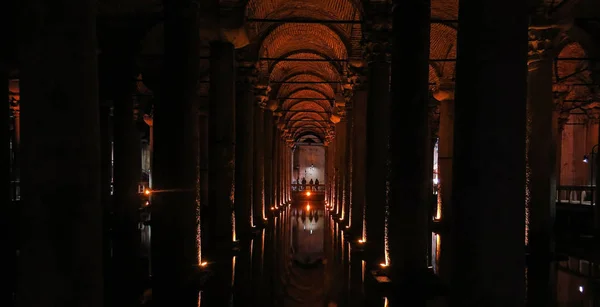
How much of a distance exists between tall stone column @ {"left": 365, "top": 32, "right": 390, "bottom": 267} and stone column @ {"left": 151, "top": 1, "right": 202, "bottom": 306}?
451 cm

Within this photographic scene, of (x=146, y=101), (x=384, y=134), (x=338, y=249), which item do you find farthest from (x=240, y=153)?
(x=146, y=101)

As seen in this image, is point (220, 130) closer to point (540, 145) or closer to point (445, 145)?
point (540, 145)

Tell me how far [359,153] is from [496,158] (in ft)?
36.5

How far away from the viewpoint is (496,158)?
397 centimetres

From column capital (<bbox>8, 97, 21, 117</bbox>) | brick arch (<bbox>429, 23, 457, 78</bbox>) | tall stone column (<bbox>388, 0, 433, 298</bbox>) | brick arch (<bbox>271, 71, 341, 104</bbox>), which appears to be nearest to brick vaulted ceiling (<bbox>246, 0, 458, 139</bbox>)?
brick arch (<bbox>429, 23, 457, 78</bbox>)

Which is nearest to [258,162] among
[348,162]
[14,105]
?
[348,162]

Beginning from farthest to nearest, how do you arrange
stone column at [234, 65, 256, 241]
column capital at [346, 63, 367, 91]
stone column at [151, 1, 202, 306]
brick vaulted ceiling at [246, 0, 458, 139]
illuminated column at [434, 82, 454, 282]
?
illuminated column at [434, 82, 454, 282] < brick vaulted ceiling at [246, 0, 458, 139] < stone column at [234, 65, 256, 241] < column capital at [346, 63, 367, 91] < stone column at [151, 1, 202, 306]

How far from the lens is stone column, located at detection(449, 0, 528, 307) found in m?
3.94

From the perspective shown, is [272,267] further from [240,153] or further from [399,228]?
[240,153]

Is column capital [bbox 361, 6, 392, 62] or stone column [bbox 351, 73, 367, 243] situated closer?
column capital [bbox 361, 6, 392, 62]

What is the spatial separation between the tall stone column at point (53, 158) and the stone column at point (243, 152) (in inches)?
463

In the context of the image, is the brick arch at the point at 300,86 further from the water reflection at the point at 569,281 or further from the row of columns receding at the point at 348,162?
the water reflection at the point at 569,281

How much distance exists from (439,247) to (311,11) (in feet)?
32.4

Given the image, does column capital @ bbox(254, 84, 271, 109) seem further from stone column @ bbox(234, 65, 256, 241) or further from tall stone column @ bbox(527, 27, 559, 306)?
tall stone column @ bbox(527, 27, 559, 306)
